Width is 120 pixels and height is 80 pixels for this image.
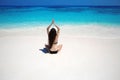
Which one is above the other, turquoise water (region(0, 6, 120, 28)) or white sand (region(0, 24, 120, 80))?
turquoise water (region(0, 6, 120, 28))

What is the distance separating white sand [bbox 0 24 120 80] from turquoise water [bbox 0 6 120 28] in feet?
2.02

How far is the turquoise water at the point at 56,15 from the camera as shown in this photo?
344cm

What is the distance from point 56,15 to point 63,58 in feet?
6.14

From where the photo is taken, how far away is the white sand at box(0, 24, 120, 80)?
179 cm

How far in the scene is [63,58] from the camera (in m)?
2.10

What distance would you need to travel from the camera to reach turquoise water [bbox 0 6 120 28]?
3.44m

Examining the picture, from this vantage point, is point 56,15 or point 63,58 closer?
point 63,58

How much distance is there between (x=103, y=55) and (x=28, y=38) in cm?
105

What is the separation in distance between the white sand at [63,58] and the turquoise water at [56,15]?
616 millimetres

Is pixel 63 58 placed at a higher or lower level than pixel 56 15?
lower

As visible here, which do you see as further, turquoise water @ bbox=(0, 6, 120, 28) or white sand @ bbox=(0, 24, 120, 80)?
turquoise water @ bbox=(0, 6, 120, 28)

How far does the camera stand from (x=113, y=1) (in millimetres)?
3252

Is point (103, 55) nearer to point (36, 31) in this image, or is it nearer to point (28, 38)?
point (28, 38)

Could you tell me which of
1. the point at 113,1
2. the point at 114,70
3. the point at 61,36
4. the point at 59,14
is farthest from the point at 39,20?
the point at 114,70
